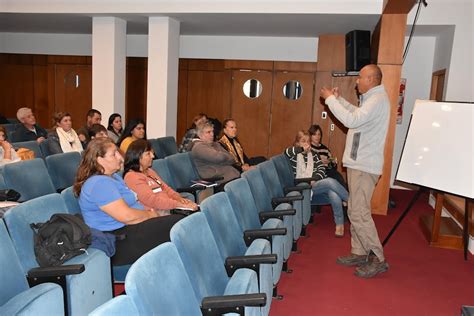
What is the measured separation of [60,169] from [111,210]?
1603 millimetres

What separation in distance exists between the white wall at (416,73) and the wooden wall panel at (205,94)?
371cm

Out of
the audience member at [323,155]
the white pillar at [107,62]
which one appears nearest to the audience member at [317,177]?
the audience member at [323,155]

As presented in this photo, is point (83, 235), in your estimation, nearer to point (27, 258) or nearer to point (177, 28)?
point (27, 258)

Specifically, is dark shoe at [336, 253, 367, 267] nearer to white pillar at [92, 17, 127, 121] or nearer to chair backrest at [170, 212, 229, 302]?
chair backrest at [170, 212, 229, 302]

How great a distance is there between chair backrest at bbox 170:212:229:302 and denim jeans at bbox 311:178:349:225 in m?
2.96

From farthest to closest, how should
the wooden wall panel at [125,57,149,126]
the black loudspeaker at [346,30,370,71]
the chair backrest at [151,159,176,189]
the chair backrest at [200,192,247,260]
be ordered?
the wooden wall panel at [125,57,149,126] < the black loudspeaker at [346,30,370,71] < the chair backrest at [151,159,176,189] < the chair backrest at [200,192,247,260]

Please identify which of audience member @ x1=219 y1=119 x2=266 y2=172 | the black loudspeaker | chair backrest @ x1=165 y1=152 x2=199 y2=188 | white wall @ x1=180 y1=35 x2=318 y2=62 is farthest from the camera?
white wall @ x1=180 y1=35 x2=318 y2=62

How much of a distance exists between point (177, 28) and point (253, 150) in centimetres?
296

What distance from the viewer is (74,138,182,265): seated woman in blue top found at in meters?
2.78

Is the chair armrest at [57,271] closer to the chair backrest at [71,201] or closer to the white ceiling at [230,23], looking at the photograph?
the chair backrest at [71,201]

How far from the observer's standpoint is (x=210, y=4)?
6.58 metres

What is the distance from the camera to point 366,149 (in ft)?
12.3

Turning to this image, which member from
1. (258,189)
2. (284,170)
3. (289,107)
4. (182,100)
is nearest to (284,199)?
(258,189)

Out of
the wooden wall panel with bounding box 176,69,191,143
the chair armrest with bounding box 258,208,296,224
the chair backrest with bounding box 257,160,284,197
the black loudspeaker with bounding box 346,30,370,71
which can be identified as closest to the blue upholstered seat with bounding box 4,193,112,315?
the chair armrest with bounding box 258,208,296,224
